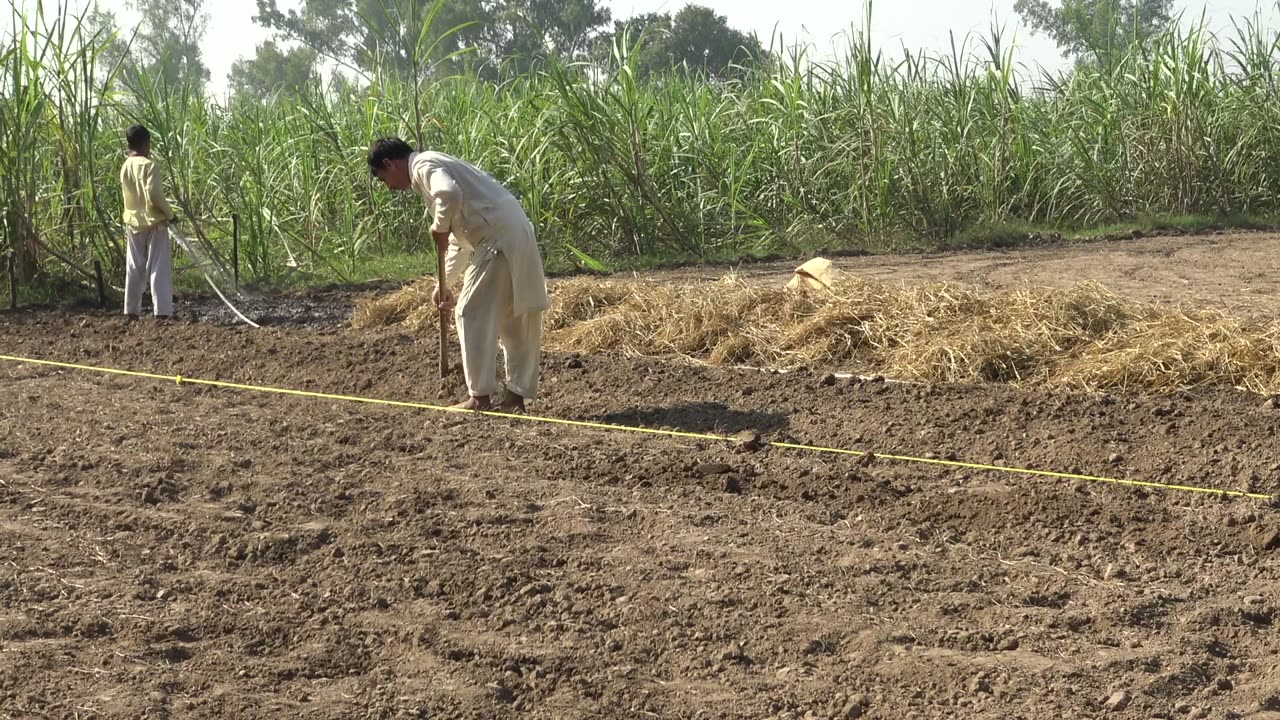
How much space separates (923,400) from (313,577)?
3.09 meters

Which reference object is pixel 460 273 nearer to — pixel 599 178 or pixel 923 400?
pixel 923 400

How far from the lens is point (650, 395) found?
688 cm

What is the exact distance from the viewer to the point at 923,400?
20.9 feet

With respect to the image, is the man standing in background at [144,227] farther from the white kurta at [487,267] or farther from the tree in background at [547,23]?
the tree in background at [547,23]

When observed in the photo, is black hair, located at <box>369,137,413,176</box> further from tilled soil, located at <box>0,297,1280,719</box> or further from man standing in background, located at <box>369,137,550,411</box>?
tilled soil, located at <box>0,297,1280,719</box>

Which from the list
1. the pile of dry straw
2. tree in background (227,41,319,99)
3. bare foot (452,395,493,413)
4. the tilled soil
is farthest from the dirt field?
tree in background (227,41,319,99)

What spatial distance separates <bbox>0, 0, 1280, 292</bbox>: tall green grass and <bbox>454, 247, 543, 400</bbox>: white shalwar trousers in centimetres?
445

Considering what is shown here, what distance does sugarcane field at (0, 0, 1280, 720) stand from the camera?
3605 mm

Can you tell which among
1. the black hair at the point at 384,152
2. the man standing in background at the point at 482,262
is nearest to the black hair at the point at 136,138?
the man standing in background at the point at 482,262

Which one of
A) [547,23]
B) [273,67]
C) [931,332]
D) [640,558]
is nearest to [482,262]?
[640,558]

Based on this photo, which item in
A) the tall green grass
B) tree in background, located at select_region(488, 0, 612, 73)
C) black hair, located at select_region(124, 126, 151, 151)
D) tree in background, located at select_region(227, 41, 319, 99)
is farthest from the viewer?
tree in background, located at select_region(227, 41, 319, 99)

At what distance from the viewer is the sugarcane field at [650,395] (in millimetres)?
3605

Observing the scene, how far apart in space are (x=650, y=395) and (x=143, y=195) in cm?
389

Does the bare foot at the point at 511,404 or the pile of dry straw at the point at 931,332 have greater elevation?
the pile of dry straw at the point at 931,332
